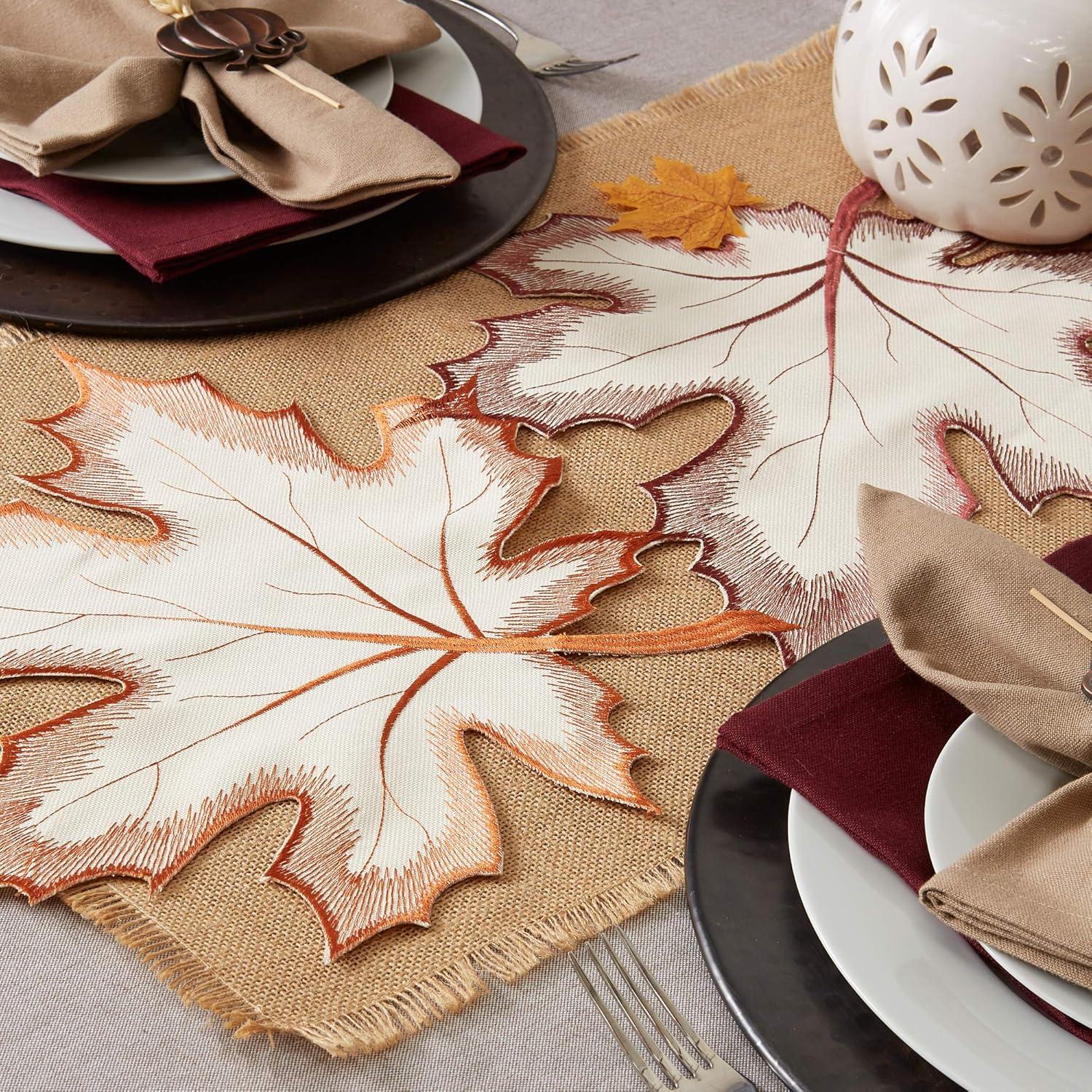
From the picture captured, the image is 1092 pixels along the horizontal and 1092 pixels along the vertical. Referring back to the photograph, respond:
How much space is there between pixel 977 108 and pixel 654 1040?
0.58 meters

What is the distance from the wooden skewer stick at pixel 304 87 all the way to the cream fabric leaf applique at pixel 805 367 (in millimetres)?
138

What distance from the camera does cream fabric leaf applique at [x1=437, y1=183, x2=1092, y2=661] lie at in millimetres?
599

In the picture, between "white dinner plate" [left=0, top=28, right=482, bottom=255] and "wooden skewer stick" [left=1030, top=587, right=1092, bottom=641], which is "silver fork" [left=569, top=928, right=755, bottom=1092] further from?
"white dinner plate" [left=0, top=28, right=482, bottom=255]

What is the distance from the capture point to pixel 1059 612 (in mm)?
403

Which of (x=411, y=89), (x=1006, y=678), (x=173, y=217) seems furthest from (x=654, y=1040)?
(x=411, y=89)

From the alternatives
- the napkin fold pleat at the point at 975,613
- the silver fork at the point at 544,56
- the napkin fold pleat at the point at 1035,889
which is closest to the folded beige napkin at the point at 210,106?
the silver fork at the point at 544,56

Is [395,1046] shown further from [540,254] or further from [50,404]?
[540,254]

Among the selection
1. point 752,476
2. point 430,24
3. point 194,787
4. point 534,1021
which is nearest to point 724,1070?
point 534,1021

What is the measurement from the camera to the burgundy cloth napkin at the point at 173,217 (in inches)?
26.3

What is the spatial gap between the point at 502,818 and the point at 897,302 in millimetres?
452

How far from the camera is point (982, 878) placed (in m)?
0.32

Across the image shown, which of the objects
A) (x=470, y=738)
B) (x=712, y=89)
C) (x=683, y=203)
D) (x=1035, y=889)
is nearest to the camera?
(x=1035, y=889)

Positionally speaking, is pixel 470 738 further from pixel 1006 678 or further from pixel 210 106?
pixel 210 106

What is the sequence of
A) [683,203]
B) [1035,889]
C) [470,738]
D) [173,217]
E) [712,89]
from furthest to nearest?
[712,89] → [683,203] → [173,217] → [470,738] → [1035,889]
